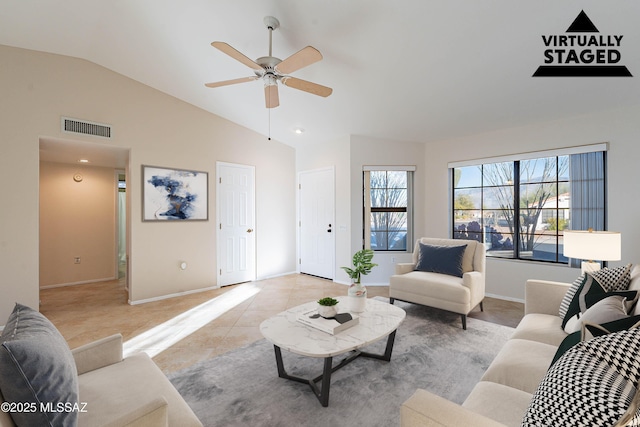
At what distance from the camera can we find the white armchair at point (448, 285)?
119 inches

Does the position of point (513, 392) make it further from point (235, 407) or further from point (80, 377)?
point (80, 377)

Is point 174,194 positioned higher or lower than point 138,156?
lower

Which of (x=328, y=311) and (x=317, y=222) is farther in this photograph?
(x=317, y=222)

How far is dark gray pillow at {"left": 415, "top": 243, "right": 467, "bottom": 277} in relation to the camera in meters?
3.40

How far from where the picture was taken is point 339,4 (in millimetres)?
2330

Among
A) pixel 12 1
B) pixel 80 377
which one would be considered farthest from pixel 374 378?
pixel 12 1

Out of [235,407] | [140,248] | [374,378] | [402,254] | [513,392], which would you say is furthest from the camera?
[402,254]

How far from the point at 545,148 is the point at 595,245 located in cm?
201

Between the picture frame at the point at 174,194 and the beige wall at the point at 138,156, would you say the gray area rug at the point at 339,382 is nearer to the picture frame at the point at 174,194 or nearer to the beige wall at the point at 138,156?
the beige wall at the point at 138,156

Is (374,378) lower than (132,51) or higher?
lower

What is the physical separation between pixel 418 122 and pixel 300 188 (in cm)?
260

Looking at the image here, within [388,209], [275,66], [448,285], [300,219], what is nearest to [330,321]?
[448,285]

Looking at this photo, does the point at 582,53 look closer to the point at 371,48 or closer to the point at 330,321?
the point at 371,48

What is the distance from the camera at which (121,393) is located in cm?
128
